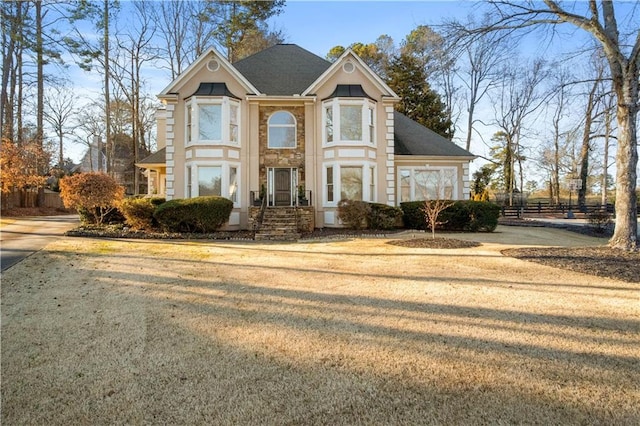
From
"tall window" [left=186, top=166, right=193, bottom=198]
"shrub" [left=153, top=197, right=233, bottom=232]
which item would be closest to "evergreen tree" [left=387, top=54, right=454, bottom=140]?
"tall window" [left=186, top=166, right=193, bottom=198]

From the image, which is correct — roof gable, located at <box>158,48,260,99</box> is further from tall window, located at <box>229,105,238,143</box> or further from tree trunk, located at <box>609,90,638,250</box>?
tree trunk, located at <box>609,90,638,250</box>

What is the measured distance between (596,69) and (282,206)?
12.1m

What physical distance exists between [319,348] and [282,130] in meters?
14.0

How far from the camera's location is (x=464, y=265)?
7836 mm

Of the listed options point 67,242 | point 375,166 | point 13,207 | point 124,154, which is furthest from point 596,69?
point 124,154

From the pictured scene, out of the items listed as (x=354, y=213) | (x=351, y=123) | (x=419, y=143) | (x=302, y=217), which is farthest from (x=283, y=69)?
(x=354, y=213)

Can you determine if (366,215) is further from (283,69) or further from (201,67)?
(201,67)

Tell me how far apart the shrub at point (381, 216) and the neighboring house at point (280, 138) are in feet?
4.79

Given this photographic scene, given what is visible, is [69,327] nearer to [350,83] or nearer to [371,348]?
[371,348]

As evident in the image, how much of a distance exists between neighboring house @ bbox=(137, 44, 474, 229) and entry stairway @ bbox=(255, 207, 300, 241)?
34.1 inches

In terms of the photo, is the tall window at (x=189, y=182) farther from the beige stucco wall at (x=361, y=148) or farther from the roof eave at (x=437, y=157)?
the roof eave at (x=437, y=157)

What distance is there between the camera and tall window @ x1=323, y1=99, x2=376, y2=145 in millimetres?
15844

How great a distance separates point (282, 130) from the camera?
16.6m

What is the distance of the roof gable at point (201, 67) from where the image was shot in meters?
15.6
